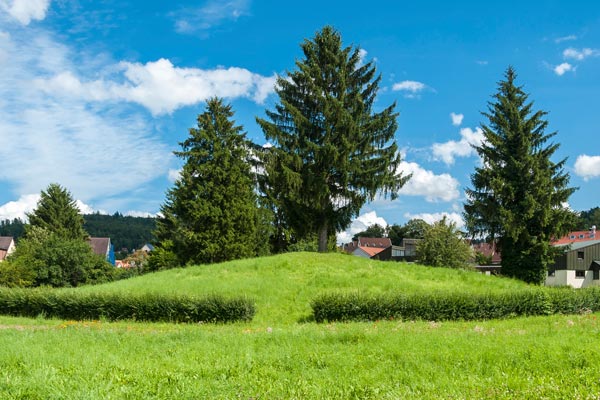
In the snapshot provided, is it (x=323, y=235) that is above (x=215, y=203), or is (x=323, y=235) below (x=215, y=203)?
below

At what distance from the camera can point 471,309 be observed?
1462cm

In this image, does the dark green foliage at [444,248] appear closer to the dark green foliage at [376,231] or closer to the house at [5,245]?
the house at [5,245]

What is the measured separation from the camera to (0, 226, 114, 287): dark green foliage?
3400 centimetres

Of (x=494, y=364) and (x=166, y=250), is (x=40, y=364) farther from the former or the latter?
(x=166, y=250)

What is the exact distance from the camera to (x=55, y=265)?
116 feet

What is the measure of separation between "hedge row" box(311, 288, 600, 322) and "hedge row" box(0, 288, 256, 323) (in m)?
2.89

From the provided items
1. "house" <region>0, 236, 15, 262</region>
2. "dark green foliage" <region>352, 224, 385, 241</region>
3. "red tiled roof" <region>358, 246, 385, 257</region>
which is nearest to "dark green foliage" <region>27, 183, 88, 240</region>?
"house" <region>0, 236, 15, 262</region>

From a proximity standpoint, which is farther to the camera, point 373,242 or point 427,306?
point 373,242

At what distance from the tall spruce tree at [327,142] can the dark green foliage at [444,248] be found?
16065 millimetres

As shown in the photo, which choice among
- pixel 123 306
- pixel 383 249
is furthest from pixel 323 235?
pixel 383 249

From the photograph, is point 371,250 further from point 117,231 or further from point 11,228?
point 11,228

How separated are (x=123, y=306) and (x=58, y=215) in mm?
44758

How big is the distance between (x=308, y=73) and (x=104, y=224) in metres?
172

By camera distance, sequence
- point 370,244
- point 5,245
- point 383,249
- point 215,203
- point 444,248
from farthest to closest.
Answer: point 370,244 → point 383,249 → point 5,245 → point 444,248 → point 215,203
